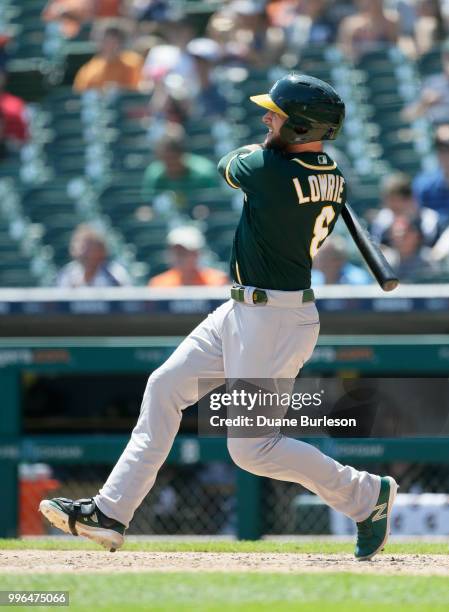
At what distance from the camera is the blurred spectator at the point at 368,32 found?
1062 cm

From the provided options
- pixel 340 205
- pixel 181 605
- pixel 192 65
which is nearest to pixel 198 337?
pixel 340 205

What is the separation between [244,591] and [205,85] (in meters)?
6.76

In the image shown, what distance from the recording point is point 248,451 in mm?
5125

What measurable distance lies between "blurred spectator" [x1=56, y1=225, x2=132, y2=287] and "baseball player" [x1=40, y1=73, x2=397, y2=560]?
3.49 m

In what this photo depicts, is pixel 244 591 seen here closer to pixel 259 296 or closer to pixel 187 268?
pixel 259 296

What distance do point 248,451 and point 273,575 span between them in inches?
19.3

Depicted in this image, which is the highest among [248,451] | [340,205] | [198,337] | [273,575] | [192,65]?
[192,65]

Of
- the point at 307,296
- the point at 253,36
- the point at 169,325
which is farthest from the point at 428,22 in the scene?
the point at 307,296

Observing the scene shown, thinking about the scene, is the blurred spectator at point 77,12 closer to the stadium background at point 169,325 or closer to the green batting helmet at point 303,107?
the stadium background at point 169,325

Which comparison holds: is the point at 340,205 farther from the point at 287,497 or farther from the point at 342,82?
the point at 342,82

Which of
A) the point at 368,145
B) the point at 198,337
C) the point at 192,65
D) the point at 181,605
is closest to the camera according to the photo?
the point at 181,605

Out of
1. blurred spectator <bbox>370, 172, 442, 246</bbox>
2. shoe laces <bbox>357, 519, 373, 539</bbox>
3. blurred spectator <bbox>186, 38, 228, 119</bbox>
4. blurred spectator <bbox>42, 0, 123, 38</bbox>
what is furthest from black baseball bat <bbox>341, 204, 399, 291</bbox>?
blurred spectator <bbox>42, 0, 123, 38</bbox>

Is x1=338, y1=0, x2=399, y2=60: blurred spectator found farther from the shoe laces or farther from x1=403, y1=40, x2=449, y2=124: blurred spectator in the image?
the shoe laces

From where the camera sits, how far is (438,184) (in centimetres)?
875
